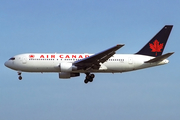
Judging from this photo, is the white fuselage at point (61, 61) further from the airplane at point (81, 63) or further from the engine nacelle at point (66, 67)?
the engine nacelle at point (66, 67)

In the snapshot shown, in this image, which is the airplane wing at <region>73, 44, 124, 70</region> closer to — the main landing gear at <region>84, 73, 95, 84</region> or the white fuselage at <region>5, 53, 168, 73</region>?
the white fuselage at <region>5, 53, 168, 73</region>

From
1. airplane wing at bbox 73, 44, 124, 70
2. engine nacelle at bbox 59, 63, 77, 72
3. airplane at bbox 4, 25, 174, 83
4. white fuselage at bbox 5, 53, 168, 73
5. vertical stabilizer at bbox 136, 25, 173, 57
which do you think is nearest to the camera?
airplane wing at bbox 73, 44, 124, 70

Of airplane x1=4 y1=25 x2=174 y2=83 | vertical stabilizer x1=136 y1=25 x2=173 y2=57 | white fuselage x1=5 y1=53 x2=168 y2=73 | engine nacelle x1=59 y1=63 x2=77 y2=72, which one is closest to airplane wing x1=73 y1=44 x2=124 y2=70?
airplane x1=4 y1=25 x2=174 y2=83

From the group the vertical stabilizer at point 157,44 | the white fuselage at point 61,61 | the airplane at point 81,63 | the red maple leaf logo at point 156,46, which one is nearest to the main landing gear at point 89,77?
the airplane at point 81,63

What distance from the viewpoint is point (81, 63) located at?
167 ft

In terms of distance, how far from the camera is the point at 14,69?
53000 millimetres

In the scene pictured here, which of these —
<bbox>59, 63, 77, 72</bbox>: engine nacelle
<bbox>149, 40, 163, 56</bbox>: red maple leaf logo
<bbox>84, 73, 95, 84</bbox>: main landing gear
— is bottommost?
<bbox>84, 73, 95, 84</bbox>: main landing gear

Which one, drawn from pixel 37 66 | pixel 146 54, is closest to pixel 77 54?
pixel 37 66

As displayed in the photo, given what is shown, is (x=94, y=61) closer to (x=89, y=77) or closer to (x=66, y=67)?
(x=89, y=77)

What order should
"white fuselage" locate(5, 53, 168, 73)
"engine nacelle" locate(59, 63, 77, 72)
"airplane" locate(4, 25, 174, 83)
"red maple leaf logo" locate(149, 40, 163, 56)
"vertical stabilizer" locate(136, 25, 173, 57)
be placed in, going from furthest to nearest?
"red maple leaf logo" locate(149, 40, 163, 56) < "vertical stabilizer" locate(136, 25, 173, 57) < "white fuselage" locate(5, 53, 168, 73) < "airplane" locate(4, 25, 174, 83) < "engine nacelle" locate(59, 63, 77, 72)

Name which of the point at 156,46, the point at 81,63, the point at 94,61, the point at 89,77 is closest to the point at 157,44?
the point at 156,46

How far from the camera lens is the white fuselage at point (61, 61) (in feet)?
170

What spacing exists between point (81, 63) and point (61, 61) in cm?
310

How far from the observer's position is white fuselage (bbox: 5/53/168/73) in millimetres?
51781
